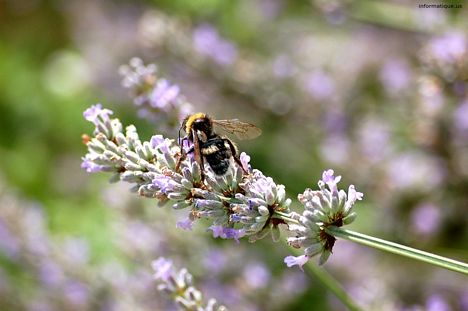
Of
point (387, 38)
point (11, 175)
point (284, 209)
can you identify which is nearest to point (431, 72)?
point (284, 209)

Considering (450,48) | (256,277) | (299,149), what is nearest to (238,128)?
(256,277)

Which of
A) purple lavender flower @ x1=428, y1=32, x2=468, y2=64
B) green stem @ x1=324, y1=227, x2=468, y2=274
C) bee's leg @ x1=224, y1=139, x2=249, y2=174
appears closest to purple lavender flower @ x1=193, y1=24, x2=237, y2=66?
purple lavender flower @ x1=428, y1=32, x2=468, y2=64

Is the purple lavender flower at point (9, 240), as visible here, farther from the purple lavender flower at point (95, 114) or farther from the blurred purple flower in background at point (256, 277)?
the purple lavender flower at point (95, 114)

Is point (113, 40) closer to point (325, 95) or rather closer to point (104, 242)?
point (104, 242)

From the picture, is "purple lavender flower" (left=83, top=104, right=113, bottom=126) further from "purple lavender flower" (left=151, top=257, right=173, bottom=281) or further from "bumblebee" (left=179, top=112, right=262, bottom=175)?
"purple lavender flower" (left=151, top=257, right=173, bottom=281)

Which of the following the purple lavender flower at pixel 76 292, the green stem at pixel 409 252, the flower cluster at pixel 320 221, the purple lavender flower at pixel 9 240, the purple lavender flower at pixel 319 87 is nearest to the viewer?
the green stem at pixel 409 252

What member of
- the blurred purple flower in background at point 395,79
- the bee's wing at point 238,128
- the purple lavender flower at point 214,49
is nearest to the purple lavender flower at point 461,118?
the blurred purple flower in background at point 395,79

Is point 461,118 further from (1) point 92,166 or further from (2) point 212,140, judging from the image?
(1) point 92,166
